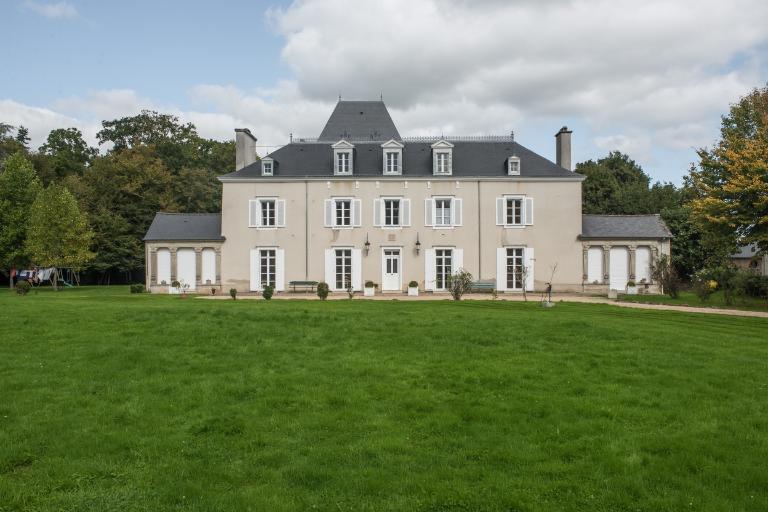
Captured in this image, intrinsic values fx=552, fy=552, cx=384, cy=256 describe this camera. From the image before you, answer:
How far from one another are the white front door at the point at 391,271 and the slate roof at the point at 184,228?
27.1ft

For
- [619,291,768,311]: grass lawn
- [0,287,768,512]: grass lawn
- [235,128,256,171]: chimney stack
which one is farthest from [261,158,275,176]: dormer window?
[0,287,768,512]: grass lawn

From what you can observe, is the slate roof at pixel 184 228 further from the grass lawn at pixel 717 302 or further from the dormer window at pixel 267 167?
the grass lawn at pixel 717 302

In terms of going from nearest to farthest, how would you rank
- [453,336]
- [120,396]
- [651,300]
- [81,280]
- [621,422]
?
1. [621,422]
2. [120,396]
3. [453,336]
4. [651,300]
5. [81,280]

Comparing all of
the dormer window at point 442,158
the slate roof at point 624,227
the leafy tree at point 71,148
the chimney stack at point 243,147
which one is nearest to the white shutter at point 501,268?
the slate roof at point 624,227

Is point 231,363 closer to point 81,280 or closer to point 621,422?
point 621,422

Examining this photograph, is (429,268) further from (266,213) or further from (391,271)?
(266,213)

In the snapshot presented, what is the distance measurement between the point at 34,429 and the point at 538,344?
7.49m

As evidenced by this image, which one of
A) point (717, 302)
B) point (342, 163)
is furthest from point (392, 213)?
point (717, 302)

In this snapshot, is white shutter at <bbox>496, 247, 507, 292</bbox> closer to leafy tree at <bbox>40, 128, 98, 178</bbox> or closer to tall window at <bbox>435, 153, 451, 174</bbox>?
tall window at <bbox>435, 153, 451, 174</bbox>

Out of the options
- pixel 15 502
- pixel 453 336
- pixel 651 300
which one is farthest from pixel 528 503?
pixel 651 300

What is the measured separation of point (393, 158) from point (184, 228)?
445 inches

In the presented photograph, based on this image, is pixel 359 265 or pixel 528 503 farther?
pixel 359 265

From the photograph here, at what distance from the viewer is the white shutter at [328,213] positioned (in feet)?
89.9

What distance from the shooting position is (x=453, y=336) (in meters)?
10.4
